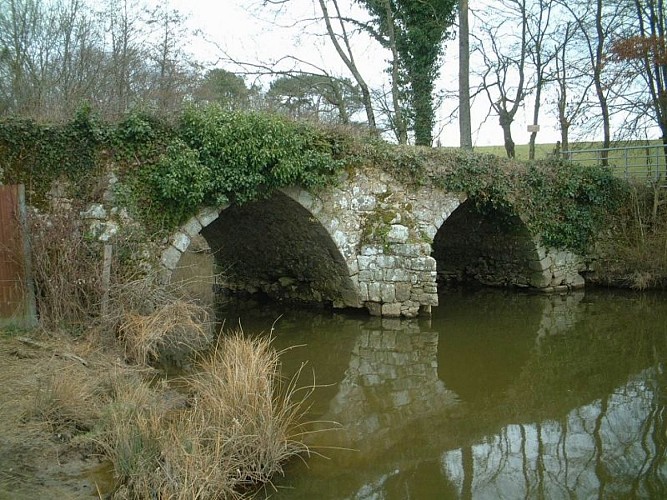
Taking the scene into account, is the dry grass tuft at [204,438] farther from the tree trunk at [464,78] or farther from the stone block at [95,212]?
the tree trunk at [464,78]

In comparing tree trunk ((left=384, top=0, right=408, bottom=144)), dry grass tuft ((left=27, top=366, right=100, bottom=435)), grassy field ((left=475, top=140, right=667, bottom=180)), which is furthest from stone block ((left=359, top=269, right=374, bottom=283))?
tree trunk ((left=384, top=0, right=408, bottom=144))

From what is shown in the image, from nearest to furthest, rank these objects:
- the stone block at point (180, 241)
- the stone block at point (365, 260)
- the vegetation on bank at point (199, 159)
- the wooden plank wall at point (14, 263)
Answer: the wooden plank wall at point (14, 263)
the vegetation on bank at point (199, 159)
the stone block at point (180, 241)
the stone block at point (365, 260)

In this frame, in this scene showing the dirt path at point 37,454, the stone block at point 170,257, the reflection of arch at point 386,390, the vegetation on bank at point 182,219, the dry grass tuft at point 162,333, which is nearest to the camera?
the dirt path at point 37,454

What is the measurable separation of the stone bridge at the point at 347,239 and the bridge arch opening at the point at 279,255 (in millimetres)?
26

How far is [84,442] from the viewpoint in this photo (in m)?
3.94

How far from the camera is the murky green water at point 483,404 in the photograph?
13.3 feet

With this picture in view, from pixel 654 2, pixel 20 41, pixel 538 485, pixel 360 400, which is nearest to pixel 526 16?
pixel 654 2

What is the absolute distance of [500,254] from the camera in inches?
527

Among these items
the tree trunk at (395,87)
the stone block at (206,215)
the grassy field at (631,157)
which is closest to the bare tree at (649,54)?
the grassy field at (631,157)

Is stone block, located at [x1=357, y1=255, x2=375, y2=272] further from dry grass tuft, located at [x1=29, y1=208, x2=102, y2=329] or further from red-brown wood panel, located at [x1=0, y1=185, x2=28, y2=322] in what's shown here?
red-brown wood panel, located at [x1=0, y1=185, x2=28, y2=322]

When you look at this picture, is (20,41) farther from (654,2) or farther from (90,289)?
(654,2)

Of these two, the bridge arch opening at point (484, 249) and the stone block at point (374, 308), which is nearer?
the stone block at point (374, 308)

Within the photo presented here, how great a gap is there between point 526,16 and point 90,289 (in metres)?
15.6

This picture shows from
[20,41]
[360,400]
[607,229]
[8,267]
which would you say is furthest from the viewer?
[607,229]
